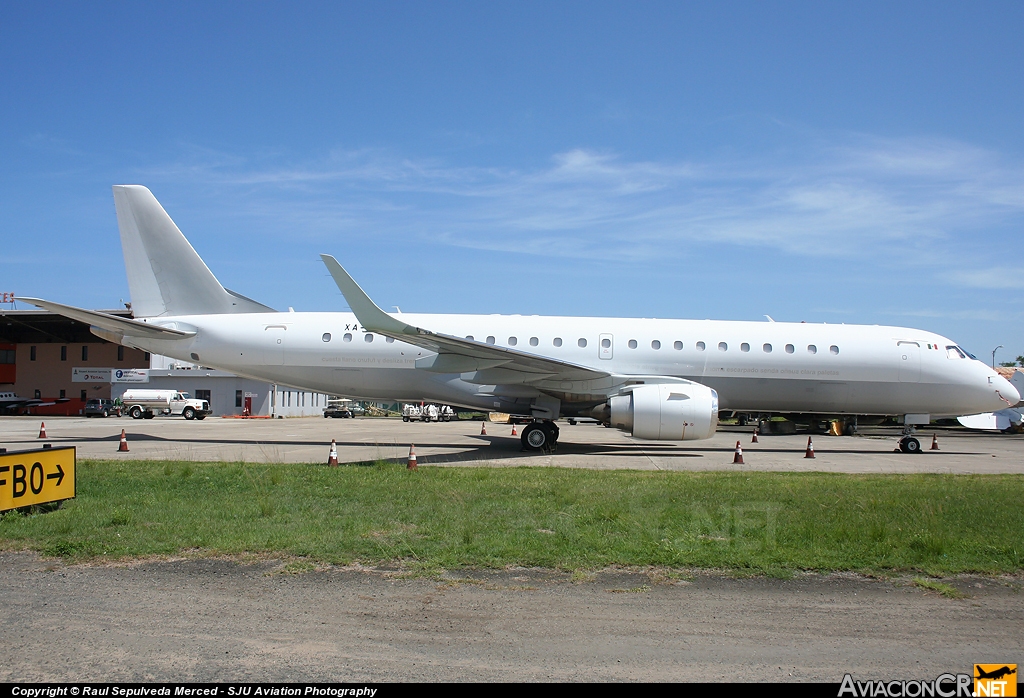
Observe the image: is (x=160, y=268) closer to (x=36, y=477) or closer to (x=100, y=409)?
(x=36, y=477)

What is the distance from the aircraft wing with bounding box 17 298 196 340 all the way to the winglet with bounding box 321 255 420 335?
21.2 ft

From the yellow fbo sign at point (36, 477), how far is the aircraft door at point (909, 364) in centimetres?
1847

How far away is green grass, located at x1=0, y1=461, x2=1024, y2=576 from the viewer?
6719mm

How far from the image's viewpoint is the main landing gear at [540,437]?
1770 cm

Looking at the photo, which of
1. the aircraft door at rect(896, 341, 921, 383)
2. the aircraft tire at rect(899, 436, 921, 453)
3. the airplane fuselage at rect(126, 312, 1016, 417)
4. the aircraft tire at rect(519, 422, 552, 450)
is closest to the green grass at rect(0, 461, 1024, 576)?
the aircraft tire at rect(519, 422, 552, 450)

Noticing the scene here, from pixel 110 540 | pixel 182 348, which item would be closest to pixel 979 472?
pixel 110 540

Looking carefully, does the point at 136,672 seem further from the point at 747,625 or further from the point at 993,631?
the point at 993,631

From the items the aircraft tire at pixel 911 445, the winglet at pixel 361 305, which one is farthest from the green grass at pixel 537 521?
the aircraft tire at pixel 911 445

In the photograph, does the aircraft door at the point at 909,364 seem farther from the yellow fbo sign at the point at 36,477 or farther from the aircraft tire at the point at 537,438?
the yellow fbo sign at the point at 36,477

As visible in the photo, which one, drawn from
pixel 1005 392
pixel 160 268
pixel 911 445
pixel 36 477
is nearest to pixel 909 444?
pixel 911 445

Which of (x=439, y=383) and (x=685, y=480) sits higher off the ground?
(x=439, y=383)

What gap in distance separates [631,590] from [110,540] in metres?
5.07

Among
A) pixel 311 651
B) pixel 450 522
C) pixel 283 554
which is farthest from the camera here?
pixel 450 522

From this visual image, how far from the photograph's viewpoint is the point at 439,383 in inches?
715
